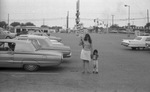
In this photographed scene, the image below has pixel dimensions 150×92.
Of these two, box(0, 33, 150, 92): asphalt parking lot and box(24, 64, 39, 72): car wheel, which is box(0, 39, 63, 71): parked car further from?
box(0, 33, 150, 92): asphalt parking lot

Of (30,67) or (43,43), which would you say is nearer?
(30,67)

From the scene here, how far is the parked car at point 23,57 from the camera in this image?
8.73m

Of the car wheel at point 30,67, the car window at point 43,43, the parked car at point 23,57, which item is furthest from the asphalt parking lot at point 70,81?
the car window at point 43,43

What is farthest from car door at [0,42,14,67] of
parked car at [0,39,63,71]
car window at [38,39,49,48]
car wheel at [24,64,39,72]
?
car window at [38,39,49,48]

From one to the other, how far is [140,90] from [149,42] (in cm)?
1285

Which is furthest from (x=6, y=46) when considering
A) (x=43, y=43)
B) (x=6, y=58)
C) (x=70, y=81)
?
(x=70, y=81)

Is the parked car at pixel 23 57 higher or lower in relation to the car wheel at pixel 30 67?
higher

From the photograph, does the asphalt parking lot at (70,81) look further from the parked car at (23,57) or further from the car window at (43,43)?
the car window at (43,43)

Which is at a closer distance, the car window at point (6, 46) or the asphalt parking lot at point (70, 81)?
the asphalt parking lot at point (70, 81)

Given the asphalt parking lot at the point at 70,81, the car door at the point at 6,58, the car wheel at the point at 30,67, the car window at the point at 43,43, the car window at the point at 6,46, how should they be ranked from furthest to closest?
the car window at the point at 43,43 < the car window at the point at 6,46 < the car wheel at the point at 30,67 < the car door at the point at 6,58 < the asphalt parking lot at the point at 70,81

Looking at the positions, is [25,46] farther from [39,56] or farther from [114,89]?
[114,89]

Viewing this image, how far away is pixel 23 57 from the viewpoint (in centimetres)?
880

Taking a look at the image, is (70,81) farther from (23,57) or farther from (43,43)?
(43,43)

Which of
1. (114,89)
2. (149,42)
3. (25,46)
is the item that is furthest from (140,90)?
(149,42)
